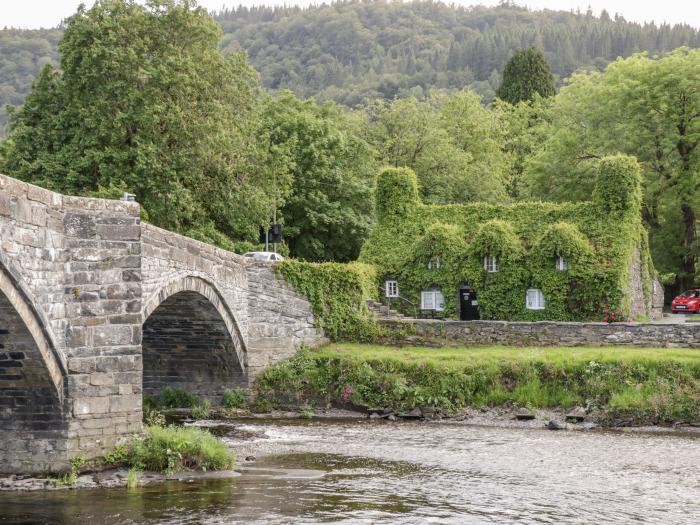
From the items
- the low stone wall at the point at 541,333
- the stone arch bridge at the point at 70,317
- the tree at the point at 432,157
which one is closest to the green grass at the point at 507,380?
the low stone wall at the point at 541,333

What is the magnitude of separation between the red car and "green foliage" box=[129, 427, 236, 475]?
33230mm

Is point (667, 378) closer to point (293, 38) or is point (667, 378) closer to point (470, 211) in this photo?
point (470, 211)

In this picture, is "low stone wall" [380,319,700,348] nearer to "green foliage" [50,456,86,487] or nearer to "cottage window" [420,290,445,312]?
"cottage window" [420,290,445,312]

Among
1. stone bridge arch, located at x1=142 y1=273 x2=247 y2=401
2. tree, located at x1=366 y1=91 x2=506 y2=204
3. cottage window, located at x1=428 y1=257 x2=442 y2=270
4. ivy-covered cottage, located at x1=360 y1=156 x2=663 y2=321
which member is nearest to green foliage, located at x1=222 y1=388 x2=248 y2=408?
stone bridge arch, located at x1=142 y1=273 x2=247 y2=401

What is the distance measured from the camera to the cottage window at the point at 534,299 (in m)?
37.2

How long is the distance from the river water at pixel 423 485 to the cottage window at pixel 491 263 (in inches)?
567

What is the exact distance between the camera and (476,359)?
2817cm

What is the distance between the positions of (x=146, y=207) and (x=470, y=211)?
584 inches

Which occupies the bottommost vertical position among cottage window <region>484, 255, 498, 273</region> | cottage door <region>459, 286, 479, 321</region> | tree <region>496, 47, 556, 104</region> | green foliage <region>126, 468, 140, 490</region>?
green foliage <region>126, 468, 140, 490</region>

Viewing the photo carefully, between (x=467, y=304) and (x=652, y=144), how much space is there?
1381 centimetres

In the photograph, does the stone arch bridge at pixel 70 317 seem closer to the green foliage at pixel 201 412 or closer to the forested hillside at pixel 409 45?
the green foliage at pixel 201 412

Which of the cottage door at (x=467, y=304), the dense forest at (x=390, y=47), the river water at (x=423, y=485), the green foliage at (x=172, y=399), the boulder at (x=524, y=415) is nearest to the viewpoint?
the river water at (x=423, y=485)

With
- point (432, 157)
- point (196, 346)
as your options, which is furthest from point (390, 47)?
point (196, 346)

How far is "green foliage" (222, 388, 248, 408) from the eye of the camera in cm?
2781
